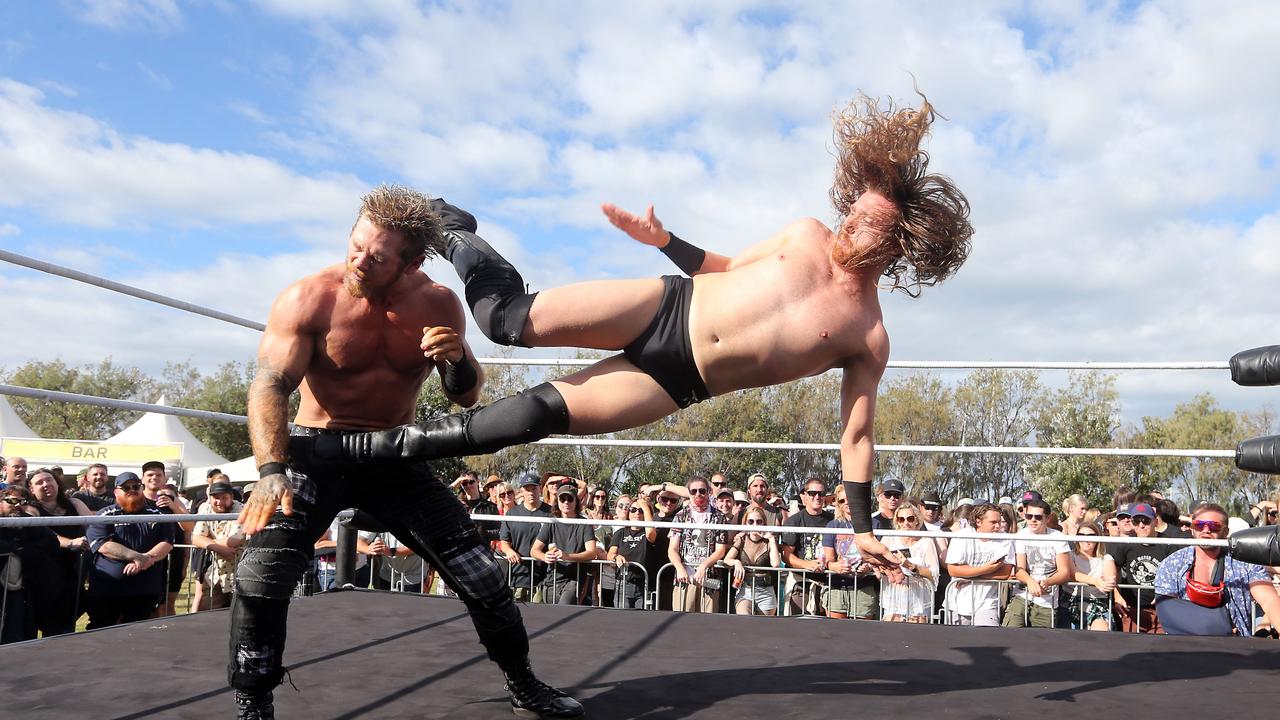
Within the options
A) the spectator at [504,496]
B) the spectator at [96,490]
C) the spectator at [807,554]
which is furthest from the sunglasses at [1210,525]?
the spectator at [96,490]

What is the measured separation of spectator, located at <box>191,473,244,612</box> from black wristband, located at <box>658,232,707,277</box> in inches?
146

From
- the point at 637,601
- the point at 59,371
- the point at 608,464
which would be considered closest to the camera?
the point at 637,601

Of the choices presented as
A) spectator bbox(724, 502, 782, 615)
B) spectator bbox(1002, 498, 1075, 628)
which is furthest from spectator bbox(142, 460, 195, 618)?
spectator bbox(1002, 498, 1075, 628)

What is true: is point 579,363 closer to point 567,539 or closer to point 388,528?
point 388,528

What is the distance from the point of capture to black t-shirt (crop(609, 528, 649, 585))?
5586mm

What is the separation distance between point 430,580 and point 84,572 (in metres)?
1.88

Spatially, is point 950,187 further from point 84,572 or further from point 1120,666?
point 84,572

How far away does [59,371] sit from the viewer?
34625mm

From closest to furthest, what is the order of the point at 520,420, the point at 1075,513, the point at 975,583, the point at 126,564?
the point at 520,420, the point at 126,564, the point at 975,583, the point at 1075,513

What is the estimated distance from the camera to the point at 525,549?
5480 millimetres

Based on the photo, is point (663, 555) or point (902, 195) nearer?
point (902, 195)

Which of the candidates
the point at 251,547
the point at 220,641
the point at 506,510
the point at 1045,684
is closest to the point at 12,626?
the point at 220,641

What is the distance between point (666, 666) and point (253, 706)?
1.23 m

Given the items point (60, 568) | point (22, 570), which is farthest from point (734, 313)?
point (60, 568)
